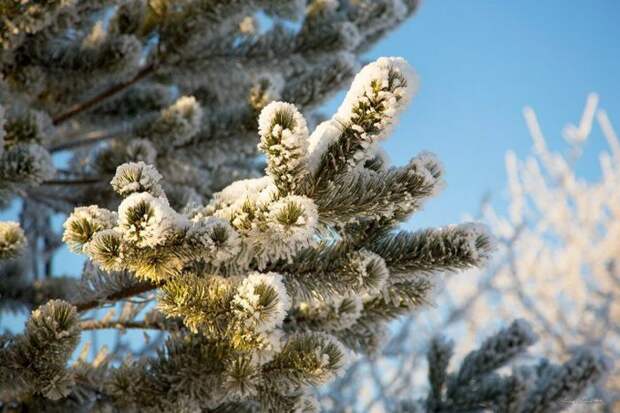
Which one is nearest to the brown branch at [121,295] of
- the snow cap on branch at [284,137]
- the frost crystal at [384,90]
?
the snow cap on branch at [284,137]

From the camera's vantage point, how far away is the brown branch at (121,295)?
1.52 meters

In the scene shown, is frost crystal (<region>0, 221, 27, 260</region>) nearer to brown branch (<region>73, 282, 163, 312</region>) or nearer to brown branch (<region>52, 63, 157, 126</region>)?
brown branch (<region>73, 282, 163, 312</region>)

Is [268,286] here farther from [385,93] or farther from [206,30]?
[206,30]

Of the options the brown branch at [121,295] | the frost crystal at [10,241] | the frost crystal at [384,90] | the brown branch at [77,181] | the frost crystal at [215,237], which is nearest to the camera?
the frost crystal at [384,90]

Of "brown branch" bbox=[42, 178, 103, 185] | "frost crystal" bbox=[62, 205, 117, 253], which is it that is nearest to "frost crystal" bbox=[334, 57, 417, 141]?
"frost crystal" bbox=[62, 205, 117, 253]

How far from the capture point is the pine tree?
116 centimetres

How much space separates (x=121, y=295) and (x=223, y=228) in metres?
0.58

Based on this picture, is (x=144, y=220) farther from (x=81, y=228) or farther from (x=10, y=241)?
(x=10, y=241)

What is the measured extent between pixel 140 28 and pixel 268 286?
7.42ft

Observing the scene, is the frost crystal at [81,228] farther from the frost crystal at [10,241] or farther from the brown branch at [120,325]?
the brown branch at [120,325]

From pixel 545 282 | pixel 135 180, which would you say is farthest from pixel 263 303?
pixel 545 282

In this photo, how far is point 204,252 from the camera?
1.19 meters

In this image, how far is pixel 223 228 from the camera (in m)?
1.19

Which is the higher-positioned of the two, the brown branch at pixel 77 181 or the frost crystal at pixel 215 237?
the brown branch at pixel 77 181
